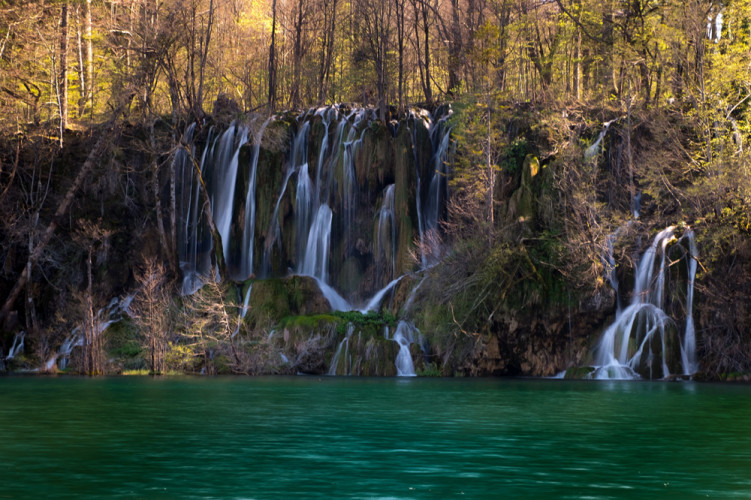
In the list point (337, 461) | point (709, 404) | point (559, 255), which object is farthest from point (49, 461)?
point (559, 255)

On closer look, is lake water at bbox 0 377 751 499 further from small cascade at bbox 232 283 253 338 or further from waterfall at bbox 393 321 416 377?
small cascade at bbox 232 283 253 338

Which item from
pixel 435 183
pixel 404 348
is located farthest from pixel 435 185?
pixel 404 348

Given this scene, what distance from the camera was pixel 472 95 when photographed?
129ft

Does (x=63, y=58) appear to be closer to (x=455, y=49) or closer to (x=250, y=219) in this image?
(x=250, y=219)

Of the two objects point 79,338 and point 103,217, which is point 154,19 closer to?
point 103,217

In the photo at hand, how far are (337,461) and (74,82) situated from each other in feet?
176

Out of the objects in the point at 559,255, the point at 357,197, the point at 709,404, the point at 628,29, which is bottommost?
the point at 709,404

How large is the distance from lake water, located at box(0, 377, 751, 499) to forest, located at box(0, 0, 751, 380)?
10245 mm

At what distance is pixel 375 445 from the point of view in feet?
41.1

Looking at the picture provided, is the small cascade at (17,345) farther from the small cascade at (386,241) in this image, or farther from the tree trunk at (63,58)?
the small cascade at (386,241)

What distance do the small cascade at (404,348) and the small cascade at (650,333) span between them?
7153mm

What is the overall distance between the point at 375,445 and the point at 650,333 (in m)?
20.9

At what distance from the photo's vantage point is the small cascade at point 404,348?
→ 34281mm

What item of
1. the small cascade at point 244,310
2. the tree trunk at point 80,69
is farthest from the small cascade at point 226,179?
the tree trunk at point 80,69
